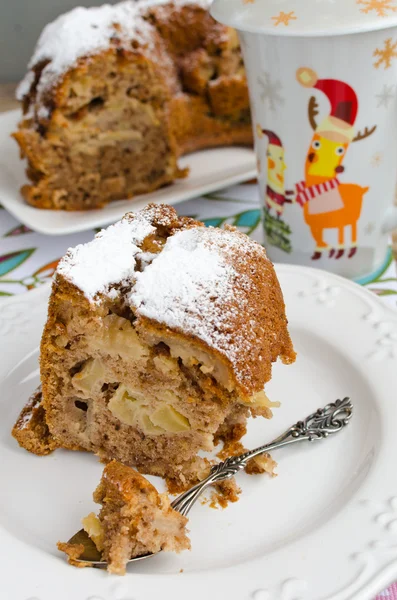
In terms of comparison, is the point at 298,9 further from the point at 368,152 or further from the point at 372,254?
the point at 372,254

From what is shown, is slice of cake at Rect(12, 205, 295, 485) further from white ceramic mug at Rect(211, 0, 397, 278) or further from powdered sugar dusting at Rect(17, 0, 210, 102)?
powdered sugar dusting at Rect(17, 0, 210, 102)

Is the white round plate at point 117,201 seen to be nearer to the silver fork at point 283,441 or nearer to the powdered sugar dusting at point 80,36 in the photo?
the powdered sugar dusting at point 80,36

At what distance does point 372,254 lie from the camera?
217 cm

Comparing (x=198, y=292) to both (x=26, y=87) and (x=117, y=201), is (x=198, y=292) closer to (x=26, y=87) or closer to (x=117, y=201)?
(x=117, y=201)

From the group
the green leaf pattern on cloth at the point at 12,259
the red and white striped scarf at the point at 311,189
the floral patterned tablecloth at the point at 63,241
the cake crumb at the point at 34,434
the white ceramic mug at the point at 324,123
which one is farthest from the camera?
the green leaf pattern on cloth at the point at 12,259

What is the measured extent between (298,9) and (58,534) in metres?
1.32

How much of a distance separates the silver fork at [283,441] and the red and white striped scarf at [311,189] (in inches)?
26.0

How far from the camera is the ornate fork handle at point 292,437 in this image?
4.74ft

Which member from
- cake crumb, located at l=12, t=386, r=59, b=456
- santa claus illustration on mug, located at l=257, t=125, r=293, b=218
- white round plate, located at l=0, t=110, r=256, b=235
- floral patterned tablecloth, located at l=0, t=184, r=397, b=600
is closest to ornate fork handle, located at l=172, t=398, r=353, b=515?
cake crumb, located at l=12, t=386, r=59, b=456

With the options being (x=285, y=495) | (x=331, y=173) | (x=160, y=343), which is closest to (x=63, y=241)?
(x=331, y=173)

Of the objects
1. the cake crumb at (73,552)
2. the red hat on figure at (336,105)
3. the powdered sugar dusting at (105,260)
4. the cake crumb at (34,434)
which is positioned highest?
the red hat on figure at (336,105)

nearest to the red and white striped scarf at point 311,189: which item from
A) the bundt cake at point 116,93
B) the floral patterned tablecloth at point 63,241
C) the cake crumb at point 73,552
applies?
the floral patterned tablecloth at point 63,241

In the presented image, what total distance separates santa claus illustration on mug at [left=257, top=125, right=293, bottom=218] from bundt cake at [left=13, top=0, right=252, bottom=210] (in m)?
0.81

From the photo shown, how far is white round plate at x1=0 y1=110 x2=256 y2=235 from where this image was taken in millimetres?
2463
